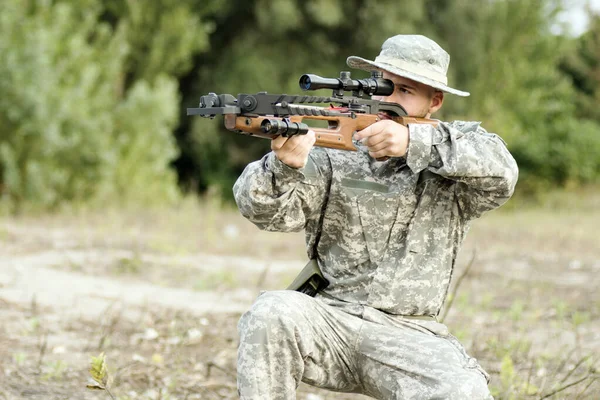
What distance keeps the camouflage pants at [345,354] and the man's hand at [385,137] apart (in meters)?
0.60

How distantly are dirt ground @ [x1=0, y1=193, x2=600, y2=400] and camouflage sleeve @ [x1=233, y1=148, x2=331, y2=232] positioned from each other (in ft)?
4.03

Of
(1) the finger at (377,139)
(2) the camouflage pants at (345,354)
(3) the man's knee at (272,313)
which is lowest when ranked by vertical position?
(2) the camouflage pants at (345,354)

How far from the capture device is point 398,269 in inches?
131

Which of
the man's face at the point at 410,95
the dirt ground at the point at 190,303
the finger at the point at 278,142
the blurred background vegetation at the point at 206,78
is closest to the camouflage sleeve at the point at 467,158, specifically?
the man's face at the point at 410,95

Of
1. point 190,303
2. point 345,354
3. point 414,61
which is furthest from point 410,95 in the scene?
point 190,303

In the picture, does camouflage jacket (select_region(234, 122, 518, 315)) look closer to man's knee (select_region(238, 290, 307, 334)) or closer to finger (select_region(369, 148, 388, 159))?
finger (select_region(369, 148, 388, 159))

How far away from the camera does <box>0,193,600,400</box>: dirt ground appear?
449 cm

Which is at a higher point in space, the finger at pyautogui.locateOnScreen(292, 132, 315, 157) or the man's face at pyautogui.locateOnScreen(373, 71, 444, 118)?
the man's face at pyautogui.locateOnScreen(373, 71, 444, 118)

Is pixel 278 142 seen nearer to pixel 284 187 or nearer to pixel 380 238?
pixel 284 187

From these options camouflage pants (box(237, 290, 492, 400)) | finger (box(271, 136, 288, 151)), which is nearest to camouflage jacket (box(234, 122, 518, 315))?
camouflage pants (box(237, 290, 492, 400))

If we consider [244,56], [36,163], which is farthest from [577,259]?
[244,56]

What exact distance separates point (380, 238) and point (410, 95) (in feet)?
1.89

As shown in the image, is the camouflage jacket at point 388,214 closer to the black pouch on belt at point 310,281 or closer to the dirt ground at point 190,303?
the black pouch on belt at point 310,281

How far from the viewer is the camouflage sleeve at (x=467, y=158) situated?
314 cm
